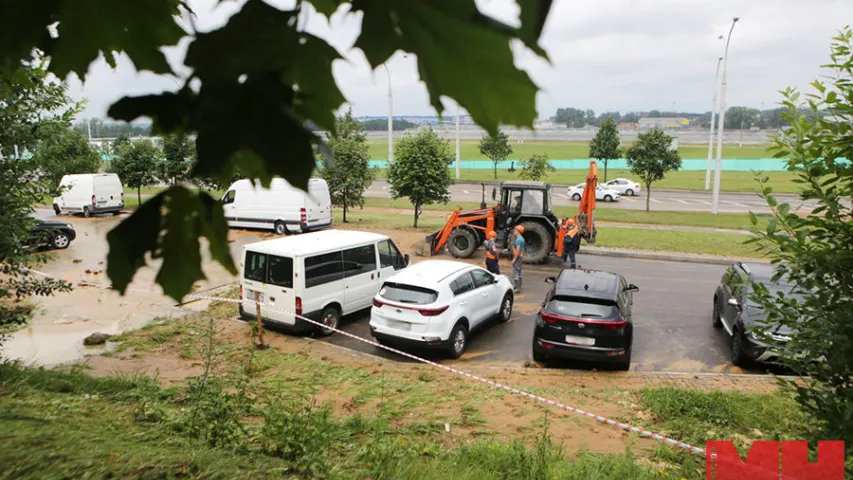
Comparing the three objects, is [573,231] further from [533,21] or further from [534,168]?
[534,168]

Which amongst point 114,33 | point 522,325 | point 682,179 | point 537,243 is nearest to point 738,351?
point 522,325

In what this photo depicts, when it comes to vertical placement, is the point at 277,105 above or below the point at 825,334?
above

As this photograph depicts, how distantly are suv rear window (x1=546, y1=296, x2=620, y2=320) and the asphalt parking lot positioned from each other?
1.01 meters

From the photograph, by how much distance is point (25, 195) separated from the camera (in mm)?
6707

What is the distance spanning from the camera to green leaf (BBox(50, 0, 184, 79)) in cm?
114

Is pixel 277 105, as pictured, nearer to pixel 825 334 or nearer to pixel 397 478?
pixel 397 478

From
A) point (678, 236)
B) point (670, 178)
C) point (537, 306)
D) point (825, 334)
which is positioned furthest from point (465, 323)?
point (670, 178)

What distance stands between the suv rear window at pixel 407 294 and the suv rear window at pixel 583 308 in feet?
6.25

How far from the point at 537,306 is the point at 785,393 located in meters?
8.27

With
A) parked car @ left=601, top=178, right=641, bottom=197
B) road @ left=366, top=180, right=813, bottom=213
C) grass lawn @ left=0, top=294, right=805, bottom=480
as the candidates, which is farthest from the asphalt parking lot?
parked car @ left=601, top=178, right=641, bottom=197

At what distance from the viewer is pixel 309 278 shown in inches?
388

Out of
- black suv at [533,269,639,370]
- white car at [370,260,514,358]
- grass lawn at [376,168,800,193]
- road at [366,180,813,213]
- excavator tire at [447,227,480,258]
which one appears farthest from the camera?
grass lawn at [376,168,800,193]

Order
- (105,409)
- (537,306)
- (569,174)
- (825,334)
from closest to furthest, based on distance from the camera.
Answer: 1. (825,334)
2. (105,409)
3. (537,306)
4. (569,174)

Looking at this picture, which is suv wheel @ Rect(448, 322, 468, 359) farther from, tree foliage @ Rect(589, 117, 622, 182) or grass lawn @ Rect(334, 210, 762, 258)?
tree foliage @ Rect(589, 117, 622, 182)
